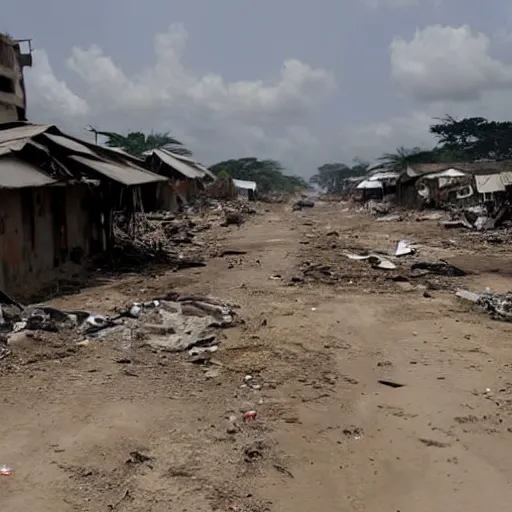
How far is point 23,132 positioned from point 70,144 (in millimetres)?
920

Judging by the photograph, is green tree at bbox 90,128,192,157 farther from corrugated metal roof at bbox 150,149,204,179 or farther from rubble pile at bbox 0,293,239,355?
rubble pile at bbox 0,293,239,355

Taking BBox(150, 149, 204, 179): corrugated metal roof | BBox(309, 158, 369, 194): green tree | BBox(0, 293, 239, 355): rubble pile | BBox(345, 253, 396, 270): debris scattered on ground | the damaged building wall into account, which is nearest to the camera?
BBox(0, 293, 239, 355): rubble pile

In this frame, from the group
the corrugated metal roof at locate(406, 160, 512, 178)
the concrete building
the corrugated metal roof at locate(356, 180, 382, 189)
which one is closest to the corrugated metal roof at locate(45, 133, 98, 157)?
the concrete building

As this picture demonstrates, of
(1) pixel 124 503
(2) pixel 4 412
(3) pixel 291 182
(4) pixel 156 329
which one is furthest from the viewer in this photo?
(3) pixel 291 182

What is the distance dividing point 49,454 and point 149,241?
1218 centimetres

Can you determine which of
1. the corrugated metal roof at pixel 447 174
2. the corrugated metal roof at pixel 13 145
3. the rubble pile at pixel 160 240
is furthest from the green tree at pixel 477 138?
the corrugated metal roof at pixel 13 145

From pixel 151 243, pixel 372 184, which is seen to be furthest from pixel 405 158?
pixel 151 243

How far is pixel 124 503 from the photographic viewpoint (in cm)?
380

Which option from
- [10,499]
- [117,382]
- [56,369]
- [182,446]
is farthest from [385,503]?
[56,369]

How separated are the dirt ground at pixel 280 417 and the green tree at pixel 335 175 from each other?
63853mm

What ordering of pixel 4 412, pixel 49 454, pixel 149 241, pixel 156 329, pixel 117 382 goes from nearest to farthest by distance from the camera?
pixel 49 454 < pixel 4 412 < pixel 117 382 < pixel 156 329 < pixel 149 241

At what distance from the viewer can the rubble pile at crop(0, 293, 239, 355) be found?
7.01m

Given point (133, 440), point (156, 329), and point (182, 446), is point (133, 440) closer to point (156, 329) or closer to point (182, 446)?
point (182, 446)

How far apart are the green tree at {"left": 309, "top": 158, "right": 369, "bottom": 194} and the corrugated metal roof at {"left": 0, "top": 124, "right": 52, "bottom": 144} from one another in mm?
59598
